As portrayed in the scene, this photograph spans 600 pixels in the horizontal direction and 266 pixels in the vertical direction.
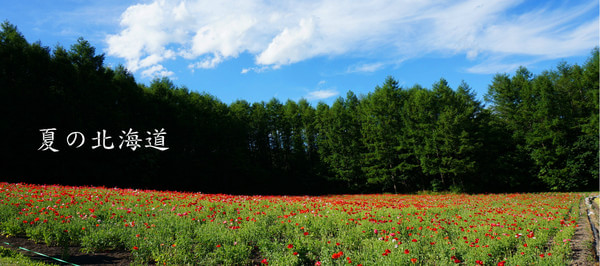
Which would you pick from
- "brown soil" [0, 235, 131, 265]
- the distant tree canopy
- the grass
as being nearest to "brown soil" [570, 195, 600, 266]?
"brown soil" [0, 235, 131, 265]

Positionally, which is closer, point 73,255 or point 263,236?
point 73,255

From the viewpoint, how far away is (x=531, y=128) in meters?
34.2

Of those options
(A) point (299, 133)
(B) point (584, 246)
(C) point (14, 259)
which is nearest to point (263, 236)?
(C) point (14, 259)

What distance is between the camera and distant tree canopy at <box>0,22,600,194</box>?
24219 millimetres

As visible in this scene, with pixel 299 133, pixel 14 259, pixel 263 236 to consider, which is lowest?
pixel 263 236

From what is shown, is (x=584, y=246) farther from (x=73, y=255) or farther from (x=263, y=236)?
(x=73, y=255)

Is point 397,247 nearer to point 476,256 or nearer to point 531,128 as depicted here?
point 476,256

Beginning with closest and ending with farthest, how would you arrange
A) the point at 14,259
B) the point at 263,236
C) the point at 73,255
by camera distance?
the point at 14,259, the point at 73,255, the point at 263,236

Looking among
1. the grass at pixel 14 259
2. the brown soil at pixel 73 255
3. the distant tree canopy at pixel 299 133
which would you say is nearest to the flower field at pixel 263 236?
the brown soil at pixel 73 255

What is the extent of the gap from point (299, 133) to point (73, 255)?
39.2 metres

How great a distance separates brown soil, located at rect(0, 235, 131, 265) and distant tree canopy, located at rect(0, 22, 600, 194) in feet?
Result: 68.5

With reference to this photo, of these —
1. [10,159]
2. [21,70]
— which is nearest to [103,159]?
[10,159]

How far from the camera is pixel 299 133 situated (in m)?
45.0

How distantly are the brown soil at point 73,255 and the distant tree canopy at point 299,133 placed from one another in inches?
822
